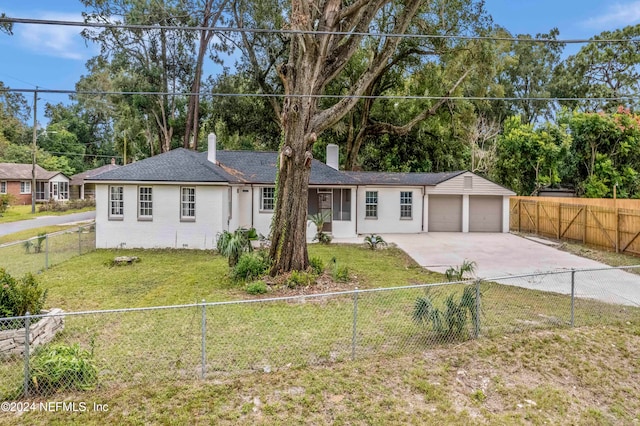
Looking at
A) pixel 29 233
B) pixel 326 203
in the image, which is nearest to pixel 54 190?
pixel 29 233

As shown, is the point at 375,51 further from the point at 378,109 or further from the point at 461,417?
the point at 461,417

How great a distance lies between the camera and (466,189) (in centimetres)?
1978

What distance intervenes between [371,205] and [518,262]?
26.7ft

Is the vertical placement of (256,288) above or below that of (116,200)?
below

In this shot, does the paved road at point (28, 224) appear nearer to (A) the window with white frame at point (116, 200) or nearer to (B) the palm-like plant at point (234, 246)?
(A) the window with white frame at point (116, 200)

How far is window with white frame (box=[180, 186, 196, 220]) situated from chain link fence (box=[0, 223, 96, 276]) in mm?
3490

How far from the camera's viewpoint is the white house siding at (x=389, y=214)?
19297 mm

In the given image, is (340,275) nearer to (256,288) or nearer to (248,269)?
(256,288)

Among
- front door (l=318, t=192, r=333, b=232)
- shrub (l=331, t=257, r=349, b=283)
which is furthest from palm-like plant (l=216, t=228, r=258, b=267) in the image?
front door (l=318, t=192, r=333, b=232)

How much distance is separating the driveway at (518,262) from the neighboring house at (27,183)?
32727mm

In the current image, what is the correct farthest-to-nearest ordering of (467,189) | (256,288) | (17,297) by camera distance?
1. (467,189)
2. (256,288)
3. (17,297)

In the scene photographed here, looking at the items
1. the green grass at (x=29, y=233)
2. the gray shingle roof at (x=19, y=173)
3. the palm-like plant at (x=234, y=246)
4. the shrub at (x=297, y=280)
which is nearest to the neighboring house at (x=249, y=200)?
the palm-like plant at (x=234, y=246)

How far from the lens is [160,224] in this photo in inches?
574

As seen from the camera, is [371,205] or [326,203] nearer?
[326,203]
